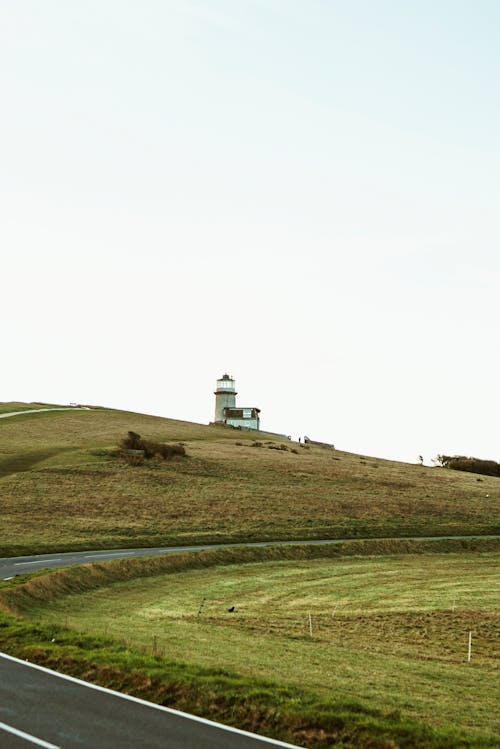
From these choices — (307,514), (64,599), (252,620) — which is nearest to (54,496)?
(307,514)

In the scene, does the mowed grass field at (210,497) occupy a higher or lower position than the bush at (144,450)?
lower

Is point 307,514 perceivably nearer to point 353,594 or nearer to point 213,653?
point 353,594

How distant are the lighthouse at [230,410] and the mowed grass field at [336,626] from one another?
89.1 m

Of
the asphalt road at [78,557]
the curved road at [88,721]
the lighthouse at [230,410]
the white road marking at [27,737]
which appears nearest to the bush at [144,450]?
the asphalt road at [78,557]

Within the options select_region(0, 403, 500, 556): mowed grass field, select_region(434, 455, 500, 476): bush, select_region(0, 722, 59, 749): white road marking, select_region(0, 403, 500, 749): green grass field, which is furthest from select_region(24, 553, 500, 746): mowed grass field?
select_region(434, 455, 500, 476): bush

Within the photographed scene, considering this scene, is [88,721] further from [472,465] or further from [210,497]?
[472,465]

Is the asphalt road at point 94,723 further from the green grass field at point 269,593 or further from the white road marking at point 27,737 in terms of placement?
the green grass field at point 269,593

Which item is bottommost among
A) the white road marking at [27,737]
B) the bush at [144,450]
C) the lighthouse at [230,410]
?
the white road marking at [27,737]

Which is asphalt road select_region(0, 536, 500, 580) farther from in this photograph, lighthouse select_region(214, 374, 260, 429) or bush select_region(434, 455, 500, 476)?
lighthouse select_region(214, 374, 260, 429)

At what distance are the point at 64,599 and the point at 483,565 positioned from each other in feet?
84.1

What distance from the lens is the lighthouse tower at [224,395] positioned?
136875 millimetres

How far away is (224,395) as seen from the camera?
450 ft

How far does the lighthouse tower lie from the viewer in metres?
137

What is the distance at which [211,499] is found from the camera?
6575cm
